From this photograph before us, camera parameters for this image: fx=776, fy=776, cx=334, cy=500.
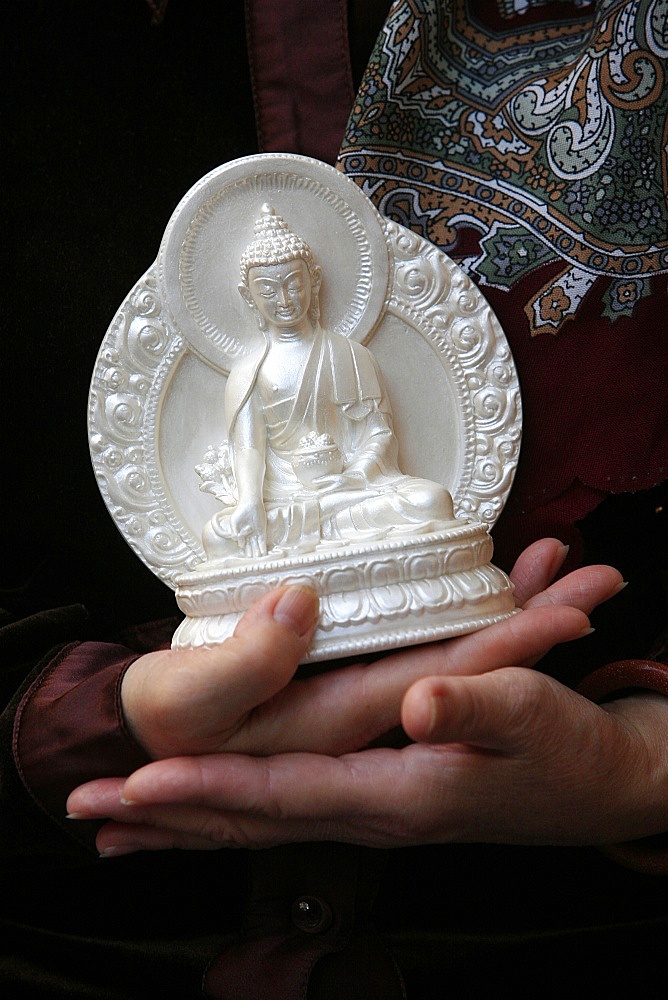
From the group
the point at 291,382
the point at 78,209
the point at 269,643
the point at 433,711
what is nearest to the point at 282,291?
the point at 291,382

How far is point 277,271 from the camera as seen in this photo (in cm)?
110

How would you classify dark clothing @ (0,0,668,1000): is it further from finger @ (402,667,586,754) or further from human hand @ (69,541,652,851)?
finger @ (402,667,586,754)

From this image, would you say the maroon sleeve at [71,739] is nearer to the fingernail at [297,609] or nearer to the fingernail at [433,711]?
the fingernail at [297,609]

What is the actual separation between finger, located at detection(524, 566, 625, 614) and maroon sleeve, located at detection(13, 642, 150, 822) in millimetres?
Result: 514

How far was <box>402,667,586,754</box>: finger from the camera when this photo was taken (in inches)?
26.0

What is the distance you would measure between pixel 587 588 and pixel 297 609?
39 centimetres

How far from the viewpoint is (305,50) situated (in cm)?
133

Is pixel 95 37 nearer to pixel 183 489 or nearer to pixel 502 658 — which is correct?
pixel 183 489

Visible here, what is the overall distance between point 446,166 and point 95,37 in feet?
2.12

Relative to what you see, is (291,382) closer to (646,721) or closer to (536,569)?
(536,569)

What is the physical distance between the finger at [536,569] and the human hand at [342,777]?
0.27m

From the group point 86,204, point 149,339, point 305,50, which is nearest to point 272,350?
point 149,339

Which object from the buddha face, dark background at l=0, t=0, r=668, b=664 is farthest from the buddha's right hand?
dark background at l=0, t=0, r=668, b=664

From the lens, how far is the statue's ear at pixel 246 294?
115cm
